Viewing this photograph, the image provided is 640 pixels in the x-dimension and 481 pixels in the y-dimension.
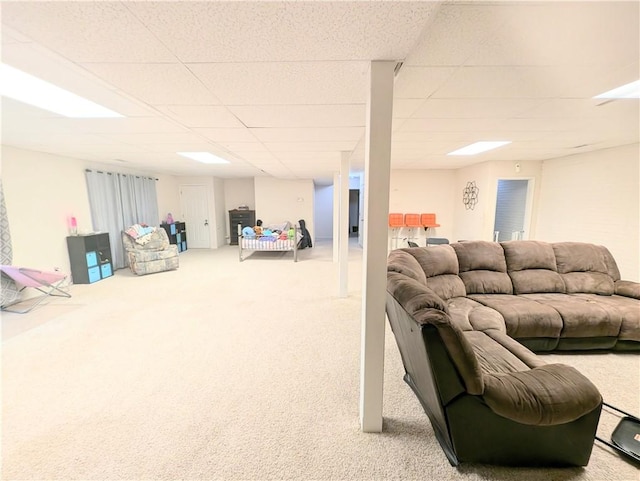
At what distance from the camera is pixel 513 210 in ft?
21.7

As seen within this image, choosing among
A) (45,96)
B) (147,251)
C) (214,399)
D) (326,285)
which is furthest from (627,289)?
(147,251)

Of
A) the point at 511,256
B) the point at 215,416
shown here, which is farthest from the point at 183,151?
the point at 511,256

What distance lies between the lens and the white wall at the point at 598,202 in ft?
12.8

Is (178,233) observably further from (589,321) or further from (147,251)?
(589,321)

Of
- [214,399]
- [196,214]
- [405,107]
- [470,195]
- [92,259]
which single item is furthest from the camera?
[196,214]

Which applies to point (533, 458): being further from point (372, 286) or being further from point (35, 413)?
point (35, 413)

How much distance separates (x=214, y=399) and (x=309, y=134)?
270 centimetres

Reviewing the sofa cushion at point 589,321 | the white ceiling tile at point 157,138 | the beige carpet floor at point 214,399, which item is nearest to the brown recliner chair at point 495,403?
the beige carpet floor at point 214,399

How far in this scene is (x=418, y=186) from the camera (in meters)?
7.11

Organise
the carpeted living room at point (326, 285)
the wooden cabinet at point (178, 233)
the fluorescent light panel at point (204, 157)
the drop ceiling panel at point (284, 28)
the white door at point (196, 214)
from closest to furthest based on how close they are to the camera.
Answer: the drop ceiling panel at point (284, 28) < the carpeted living room at point (326, 285) < the fluorescent light panel at point (204, 157) < the wooden cabinet at point (178, 233) < the white door at point (196, 214)

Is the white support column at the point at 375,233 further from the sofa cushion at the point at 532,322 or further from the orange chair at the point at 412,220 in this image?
the orange chair at the point at 412,220

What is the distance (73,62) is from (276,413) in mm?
2478

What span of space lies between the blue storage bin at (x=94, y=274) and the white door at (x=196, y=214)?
11.2 feet

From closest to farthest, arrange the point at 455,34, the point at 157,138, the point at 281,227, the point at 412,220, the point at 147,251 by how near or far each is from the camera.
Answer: the point at 455,34 → the point at 157,138 → the point at 147,251 → the point at 412,220 → the point at 281,227
